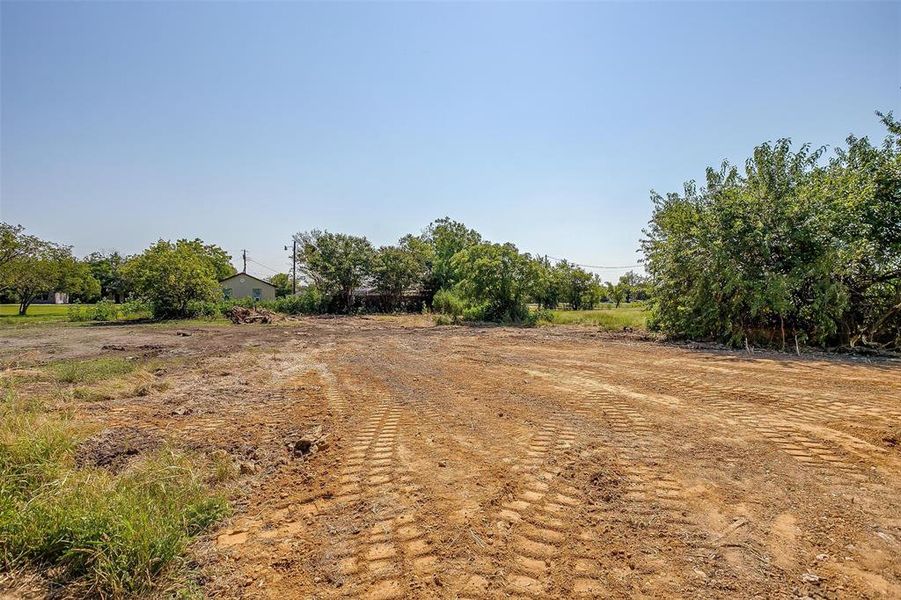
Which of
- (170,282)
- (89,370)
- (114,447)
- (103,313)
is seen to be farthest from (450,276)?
(114,447)

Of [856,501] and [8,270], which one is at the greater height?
[8,270]

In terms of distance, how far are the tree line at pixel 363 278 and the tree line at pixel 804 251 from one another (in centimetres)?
350

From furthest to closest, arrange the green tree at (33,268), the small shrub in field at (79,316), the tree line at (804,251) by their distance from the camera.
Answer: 1. the green tree at (33,268)
2. the small shrub in field at (79,316)
3. the tree line at (804,251)

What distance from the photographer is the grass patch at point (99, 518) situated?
199cm

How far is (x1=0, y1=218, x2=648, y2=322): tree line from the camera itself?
20391 millimetres

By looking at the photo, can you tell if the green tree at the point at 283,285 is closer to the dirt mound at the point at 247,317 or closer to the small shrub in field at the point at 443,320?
the dirt mound at the point at 247,317

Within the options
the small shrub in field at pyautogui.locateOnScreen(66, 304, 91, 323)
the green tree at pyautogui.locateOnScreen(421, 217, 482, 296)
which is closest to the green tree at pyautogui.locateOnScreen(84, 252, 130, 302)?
the small shrub in field at pyautogui.locateOnScreen(66, 304, 91, 323)

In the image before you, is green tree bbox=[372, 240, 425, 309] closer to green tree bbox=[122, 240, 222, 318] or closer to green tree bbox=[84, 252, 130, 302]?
green tree bbox=[122, 240, 222, 318]

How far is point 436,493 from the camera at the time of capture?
288cm

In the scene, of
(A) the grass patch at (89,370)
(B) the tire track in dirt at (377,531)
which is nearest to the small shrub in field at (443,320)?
(A) the grass patch at (89,370)

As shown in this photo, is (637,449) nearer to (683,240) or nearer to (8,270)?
(683,240)

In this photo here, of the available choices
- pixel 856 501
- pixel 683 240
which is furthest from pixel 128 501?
pixel 683 240

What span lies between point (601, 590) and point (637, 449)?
2005mm

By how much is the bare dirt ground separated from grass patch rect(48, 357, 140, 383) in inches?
45.4
